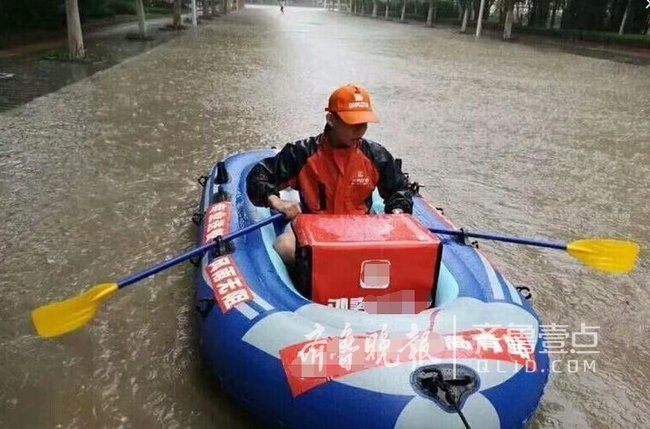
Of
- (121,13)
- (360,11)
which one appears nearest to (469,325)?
(121,13)

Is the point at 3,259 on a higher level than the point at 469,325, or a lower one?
lower

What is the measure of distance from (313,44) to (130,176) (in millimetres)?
17052

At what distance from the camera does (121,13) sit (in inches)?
1072

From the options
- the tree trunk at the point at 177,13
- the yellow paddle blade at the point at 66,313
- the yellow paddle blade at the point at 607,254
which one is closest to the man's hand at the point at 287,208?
the yellow paddle blade at the point at 66,313

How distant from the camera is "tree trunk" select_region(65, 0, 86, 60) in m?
11.9

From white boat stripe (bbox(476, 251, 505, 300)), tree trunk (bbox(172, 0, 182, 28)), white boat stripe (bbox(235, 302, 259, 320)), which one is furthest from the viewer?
tree trunk (bbox(172, 0, 182, 28))

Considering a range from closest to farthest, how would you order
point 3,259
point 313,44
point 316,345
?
1. point 316,345
2. point 3,259
3. point 313,44

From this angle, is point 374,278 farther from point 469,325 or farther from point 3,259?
point 3,259

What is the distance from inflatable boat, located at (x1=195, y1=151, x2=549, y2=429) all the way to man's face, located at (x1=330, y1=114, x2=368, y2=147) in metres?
0.44

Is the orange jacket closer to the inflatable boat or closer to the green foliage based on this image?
the inflatable boat

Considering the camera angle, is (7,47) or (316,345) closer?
(316,345)

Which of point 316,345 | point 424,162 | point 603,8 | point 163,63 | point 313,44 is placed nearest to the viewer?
point 316,345

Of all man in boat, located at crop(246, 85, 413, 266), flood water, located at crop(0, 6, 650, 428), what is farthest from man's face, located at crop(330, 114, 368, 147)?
flood water, located at crop(0, 6, 650, 428)

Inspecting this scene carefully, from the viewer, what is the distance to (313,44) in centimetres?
2180
